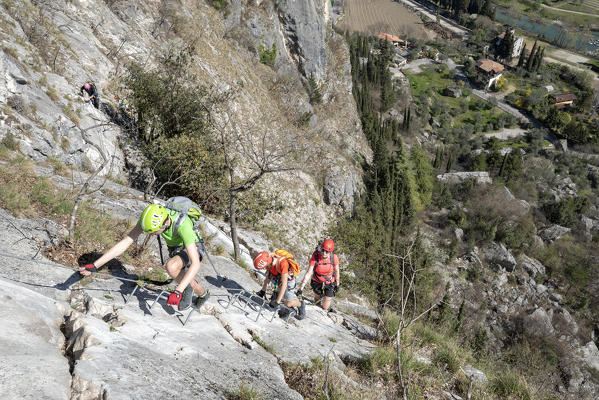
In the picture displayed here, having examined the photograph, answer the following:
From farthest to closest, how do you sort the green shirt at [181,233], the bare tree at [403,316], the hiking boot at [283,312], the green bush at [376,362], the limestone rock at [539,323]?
the limestone rock at [539,323] < the hiking boot at [283,312] < the green bush at [376,362] < the green shirt at [181,233] < the bare tree at [403,316]

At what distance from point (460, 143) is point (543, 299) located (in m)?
36.9

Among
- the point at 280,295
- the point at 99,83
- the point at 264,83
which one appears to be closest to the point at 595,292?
the point at 264,83

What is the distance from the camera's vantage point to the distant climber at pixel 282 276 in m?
6.78

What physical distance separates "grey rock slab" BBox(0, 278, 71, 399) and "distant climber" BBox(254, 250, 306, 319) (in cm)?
332

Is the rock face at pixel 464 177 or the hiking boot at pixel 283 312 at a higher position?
the hiking boot at pixel 283 312

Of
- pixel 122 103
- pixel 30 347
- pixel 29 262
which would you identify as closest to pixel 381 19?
pixel 122 103

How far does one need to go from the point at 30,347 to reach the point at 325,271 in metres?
5.72

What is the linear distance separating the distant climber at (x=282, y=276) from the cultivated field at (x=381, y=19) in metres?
105

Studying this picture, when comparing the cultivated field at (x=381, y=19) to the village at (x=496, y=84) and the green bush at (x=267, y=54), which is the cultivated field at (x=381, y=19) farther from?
the green bush at (x=267, y=54)

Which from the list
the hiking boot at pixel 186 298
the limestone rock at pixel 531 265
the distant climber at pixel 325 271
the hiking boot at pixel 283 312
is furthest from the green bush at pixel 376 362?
the limestone rock at pixel 531 265

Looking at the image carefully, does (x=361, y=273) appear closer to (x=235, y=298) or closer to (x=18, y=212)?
(x=235, y=298)

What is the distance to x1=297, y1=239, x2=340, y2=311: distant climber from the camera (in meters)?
7.86

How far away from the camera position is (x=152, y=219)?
4.46m

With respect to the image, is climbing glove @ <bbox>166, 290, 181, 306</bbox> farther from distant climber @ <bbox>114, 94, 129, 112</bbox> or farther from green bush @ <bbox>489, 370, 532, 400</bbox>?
distant climber @ <bbox>114, 94, 129, 112</bbox>
